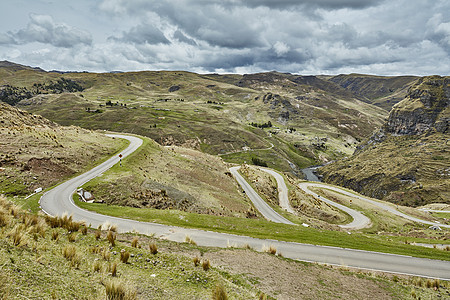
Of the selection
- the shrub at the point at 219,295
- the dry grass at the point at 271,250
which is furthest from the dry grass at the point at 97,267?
the dry grass at the point at 271,250

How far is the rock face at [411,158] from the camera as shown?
119062 mm

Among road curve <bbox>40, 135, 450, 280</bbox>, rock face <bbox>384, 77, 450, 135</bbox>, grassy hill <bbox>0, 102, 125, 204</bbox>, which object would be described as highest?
rock face <bbox>384, 77, 450, 135</bbox>

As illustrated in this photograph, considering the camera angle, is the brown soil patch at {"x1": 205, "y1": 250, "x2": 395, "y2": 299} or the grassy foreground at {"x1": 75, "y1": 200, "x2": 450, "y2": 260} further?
the grassy foreground at {"x1": 75, "y1": 200, "x2": 450, "y2": 260}

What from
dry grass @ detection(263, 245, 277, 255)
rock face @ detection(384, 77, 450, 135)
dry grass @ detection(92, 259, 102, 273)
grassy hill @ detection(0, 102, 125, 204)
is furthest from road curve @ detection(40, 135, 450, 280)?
rock face @ detection(384, 77, 450, 135)

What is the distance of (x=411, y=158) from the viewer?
463ft

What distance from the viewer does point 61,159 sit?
37688mm

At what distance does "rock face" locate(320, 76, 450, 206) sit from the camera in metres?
→ 119

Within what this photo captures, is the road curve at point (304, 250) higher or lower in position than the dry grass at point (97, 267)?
lower

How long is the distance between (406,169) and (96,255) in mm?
164715

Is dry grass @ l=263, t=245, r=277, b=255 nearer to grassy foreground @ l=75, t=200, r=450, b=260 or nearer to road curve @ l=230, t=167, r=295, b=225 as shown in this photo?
grassy foreground @ l=75, t=200, r=450, b=260

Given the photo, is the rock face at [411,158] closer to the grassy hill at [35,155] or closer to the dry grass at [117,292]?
the grassy hill at [35,155]

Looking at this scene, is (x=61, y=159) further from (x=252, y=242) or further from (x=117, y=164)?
(x=252, y=242)

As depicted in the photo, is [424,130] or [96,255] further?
[424,130]

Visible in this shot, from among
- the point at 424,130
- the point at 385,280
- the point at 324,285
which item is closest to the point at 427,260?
the point at 385,280
